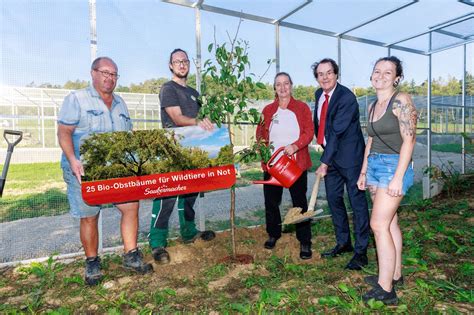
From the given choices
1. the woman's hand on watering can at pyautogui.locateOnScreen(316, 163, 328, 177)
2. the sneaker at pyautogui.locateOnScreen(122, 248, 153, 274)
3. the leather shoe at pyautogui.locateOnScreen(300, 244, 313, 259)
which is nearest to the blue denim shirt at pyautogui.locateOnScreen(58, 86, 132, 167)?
the sneaker at pyautogui.locateOnScreen(122, 248, 153, 274)

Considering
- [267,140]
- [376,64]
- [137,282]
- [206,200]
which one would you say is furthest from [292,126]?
[137,282]

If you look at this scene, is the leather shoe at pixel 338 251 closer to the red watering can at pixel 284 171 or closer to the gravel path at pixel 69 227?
the red watering can at pixel 284 171

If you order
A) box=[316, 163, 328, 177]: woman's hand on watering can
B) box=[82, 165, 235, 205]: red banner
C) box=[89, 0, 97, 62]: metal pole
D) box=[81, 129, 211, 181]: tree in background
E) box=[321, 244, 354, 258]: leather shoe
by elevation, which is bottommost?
box=[321, 244, 354, 258]: leather shoe

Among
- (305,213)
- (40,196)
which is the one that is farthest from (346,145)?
(40,196)

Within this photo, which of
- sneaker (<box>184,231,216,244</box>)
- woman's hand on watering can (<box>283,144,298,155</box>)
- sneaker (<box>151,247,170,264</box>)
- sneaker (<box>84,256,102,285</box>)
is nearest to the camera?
sneaker (<box>84,256,102,285</box>)

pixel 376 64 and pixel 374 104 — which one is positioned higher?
pixel 376 64

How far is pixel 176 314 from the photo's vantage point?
246 cm

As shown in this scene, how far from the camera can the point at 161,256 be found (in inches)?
138

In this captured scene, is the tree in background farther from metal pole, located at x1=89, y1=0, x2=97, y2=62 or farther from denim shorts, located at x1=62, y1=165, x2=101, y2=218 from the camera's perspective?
metal pole, located at x1=89, y1=0, x2=97, y2=62

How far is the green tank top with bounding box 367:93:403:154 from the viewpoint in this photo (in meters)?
2.44

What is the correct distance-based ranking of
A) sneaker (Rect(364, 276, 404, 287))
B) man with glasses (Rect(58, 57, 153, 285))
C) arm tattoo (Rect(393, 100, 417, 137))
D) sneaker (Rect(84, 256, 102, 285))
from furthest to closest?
sneaker (Rect(84, 256, 102, 285)) < man with glasses (Rect(58, 57, 153, 285)) < sneaker (Rect(364, 276, 404, 287)) < arm tattoo (Rect(393, 100, 417, 137))

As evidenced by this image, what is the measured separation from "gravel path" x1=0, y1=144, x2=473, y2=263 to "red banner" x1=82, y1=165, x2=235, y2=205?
3.08 feet

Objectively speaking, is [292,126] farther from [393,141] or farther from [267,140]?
[393,141]

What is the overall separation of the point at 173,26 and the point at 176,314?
3.13 meters
